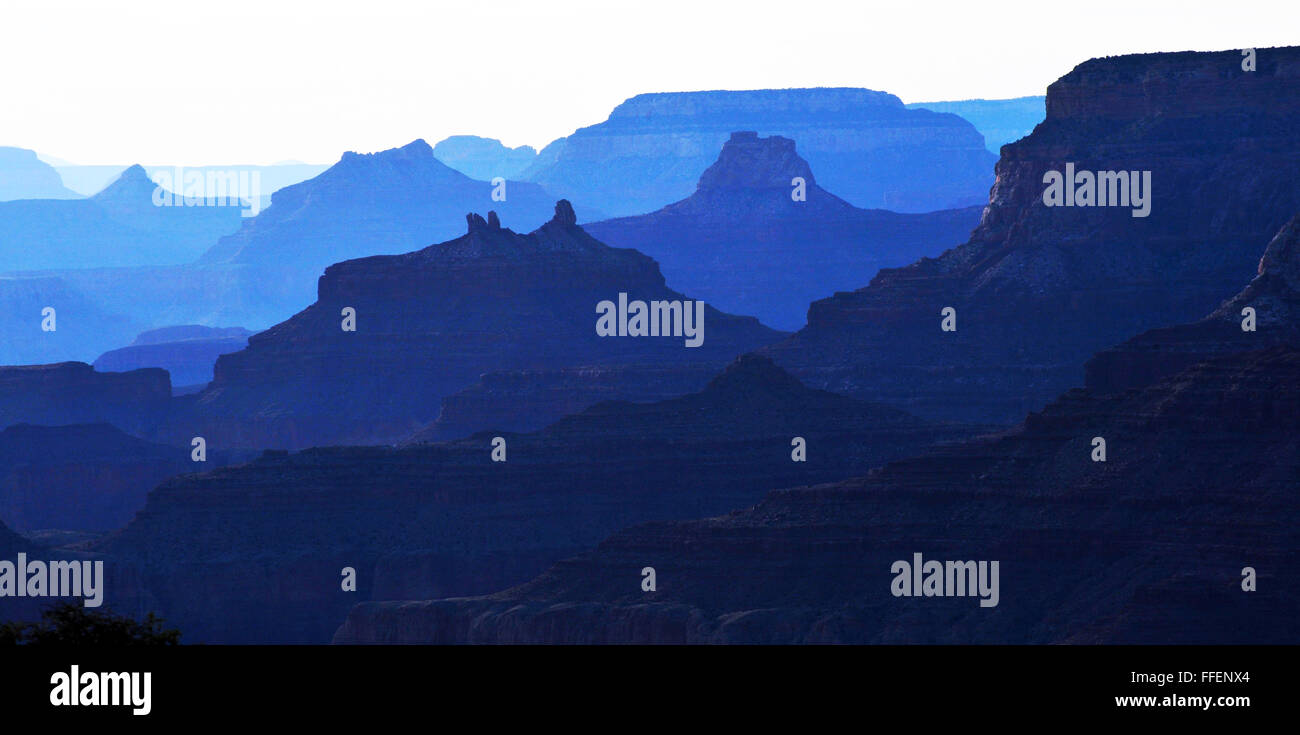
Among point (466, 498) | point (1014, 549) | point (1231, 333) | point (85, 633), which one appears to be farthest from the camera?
point (466, 498)

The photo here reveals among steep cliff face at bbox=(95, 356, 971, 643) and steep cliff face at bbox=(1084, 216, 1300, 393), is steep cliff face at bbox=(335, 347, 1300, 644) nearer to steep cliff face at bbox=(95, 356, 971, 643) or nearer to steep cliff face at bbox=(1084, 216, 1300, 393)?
steep cliff face at bbox=(1084, 216, 1300, 393)

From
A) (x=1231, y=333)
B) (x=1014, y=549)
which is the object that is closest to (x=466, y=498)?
(x=1231, y=333)

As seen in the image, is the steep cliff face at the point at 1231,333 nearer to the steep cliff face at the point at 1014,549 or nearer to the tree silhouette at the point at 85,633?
the steep cliff face at the point at 1014,549

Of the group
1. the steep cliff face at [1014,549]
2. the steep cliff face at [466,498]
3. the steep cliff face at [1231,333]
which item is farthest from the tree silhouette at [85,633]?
the steep cliff face at [466,498]

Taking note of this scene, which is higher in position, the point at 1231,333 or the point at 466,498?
the point at 1231,333

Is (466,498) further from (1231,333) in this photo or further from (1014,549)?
(1014,549)
